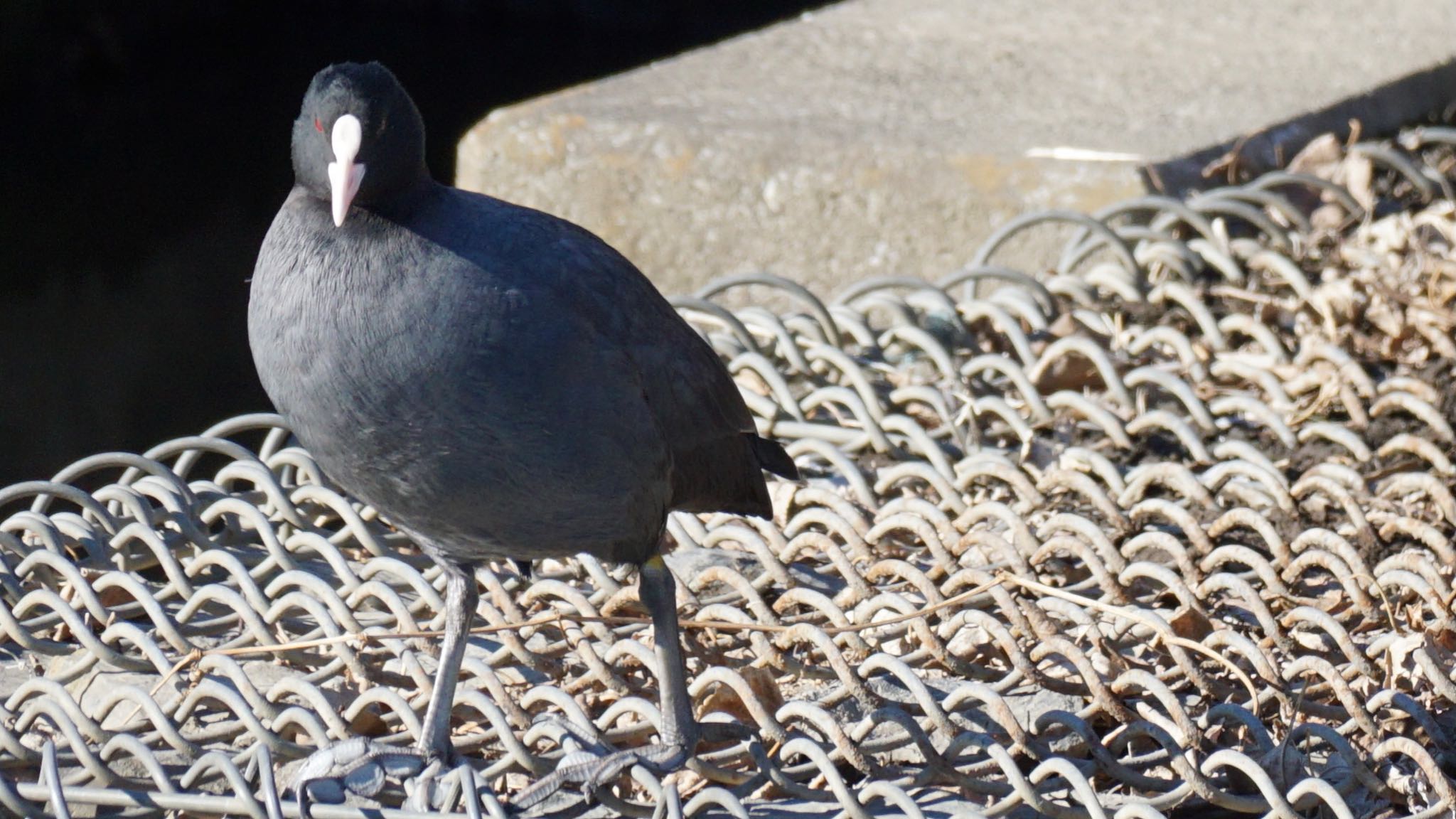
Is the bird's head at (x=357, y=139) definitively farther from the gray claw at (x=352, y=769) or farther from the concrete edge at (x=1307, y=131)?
the concrete edge at (x=1307, y=131)

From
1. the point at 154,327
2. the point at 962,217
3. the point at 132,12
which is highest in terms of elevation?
the point at 132,12

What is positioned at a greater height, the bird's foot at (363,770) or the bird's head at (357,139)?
the bird's head at (357,139)

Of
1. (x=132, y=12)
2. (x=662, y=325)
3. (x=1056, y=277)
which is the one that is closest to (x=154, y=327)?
(x=132, y=12)

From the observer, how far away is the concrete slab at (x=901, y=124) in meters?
5.18

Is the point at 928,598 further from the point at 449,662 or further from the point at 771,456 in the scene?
the point at 449,662

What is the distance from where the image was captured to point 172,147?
10930 millimetres

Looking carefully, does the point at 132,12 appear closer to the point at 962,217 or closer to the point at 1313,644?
the point at 962,217

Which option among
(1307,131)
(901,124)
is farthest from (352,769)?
(1307,131)

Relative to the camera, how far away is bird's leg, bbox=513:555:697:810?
8.23 ft

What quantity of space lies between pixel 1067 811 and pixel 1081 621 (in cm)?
54

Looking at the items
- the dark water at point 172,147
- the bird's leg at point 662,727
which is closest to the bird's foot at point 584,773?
the bird's leg at point 662,727

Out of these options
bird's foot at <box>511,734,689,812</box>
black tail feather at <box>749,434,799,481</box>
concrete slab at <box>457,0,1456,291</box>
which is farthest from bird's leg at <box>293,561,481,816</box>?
concrete slab at <box>457,0,1456,291</box>

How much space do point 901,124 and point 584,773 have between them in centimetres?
337

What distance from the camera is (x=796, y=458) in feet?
12.5
